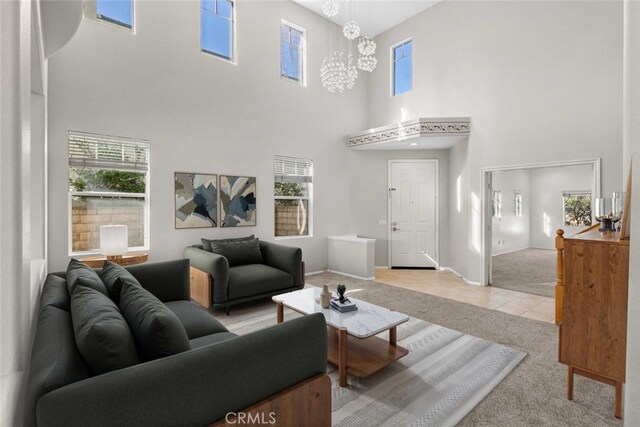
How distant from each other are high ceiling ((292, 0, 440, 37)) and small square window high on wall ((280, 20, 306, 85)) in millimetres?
530

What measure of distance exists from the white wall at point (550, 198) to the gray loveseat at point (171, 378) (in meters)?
11.2

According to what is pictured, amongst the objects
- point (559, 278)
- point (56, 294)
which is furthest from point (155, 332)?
point (559, 278)

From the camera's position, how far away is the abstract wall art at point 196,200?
15.3ft

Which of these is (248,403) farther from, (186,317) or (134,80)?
(134,80)

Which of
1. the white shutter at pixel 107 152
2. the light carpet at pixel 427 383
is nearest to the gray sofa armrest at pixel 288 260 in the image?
the light carpet at pixel 427 383

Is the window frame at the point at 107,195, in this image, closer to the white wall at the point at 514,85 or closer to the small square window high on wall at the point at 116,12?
the small square window high on wall at the point at 116,12

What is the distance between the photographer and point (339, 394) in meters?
2.35

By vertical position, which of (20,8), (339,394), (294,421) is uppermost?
(20,8)

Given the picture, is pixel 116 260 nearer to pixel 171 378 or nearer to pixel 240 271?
pixel 240 271

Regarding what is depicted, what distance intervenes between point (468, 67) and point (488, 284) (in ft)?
12.5

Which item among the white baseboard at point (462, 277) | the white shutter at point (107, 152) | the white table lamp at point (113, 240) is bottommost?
the white baseboard at point (462, 277)

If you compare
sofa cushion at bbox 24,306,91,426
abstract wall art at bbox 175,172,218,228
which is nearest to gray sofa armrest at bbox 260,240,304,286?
abstract wall art at bbox 175,172,218,228

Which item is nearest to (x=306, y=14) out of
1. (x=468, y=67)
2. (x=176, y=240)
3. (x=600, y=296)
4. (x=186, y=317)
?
(x=468, y=67)

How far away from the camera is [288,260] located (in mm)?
4547
